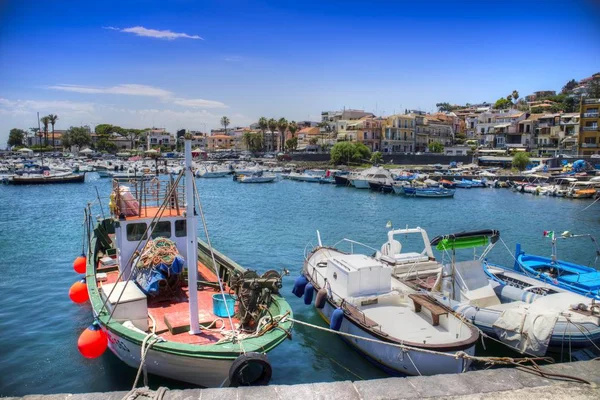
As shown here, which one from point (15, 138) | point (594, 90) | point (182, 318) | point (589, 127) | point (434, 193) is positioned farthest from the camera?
point (15, 138)

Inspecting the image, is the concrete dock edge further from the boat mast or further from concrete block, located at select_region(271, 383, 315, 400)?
the boat mast

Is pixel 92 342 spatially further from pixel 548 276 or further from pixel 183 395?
pixel 548 276

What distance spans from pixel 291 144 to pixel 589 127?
6339cm

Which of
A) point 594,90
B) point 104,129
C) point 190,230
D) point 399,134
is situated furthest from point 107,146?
point 190,230

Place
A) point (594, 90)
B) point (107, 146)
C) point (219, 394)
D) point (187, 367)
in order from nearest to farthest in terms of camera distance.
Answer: point (219, 394) < point (187, 367) < point (594, 90) < point (107, 146)

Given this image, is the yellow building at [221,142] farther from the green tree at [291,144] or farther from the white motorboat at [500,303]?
the white motorboat at [500,303]

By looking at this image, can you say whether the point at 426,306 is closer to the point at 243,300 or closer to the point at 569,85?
the point at 243,300

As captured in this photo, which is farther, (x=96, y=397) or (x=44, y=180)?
(x=44, y=180)

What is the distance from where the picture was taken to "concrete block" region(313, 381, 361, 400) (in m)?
5.36

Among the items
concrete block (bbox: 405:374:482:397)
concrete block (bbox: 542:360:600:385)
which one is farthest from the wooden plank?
concrete block (bbox: 405:374:482:397)

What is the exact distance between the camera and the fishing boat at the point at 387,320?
9.76 metres

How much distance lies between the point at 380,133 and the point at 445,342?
3732 inches

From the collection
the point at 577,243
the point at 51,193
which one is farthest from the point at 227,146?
the point at 577,243

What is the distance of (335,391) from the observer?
5.47m
